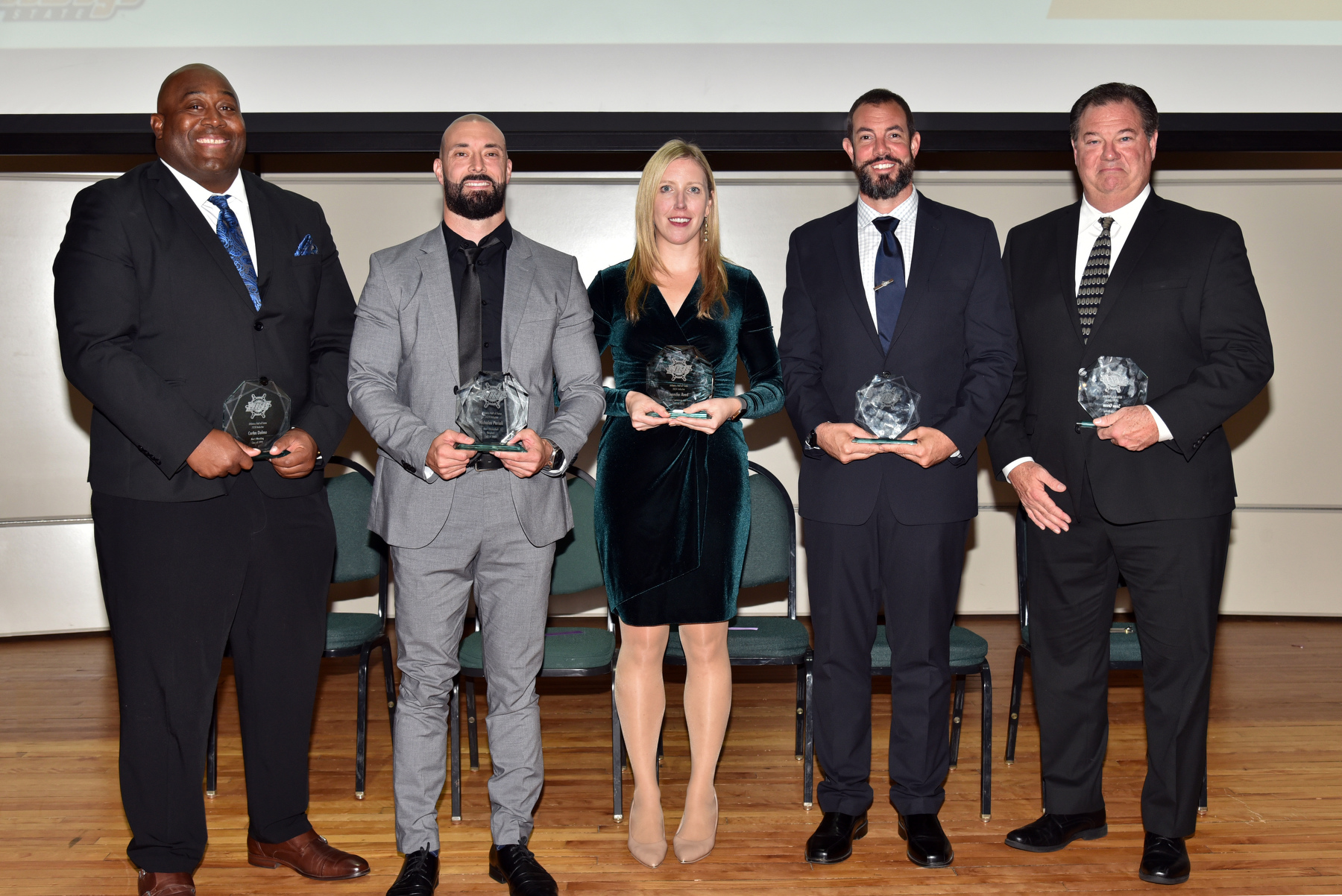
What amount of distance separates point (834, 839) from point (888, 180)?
1902 mm

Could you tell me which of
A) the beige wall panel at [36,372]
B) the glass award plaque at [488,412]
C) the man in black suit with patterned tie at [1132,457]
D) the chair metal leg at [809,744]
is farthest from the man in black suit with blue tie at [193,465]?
the beige wall panel at [36,372]

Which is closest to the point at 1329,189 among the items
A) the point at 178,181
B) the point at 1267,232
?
the point at 1267,232

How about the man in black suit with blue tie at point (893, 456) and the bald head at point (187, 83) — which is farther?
the man in black suit with blue tie at point (893, 456)

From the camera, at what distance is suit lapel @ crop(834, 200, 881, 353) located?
9.82 feet

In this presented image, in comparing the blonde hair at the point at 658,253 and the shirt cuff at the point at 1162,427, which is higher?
the blonde hair at the point at 658,253

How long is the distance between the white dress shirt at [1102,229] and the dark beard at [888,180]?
1.79 feet

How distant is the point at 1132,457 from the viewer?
293 centimetres

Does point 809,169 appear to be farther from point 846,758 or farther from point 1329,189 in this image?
point 846,758

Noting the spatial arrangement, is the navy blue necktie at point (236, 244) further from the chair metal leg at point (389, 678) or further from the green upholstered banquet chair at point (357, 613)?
the chair metal leg at point (389, 678)

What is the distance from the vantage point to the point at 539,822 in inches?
131

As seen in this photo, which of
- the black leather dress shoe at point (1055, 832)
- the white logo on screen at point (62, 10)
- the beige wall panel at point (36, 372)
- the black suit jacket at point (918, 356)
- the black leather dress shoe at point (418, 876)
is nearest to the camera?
the black leather dress shoe at point (418, 876)

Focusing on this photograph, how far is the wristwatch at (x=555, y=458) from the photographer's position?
112 inches

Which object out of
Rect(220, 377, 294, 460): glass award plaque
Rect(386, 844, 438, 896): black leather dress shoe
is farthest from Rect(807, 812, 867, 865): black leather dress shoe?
Rect(220, 377, 294, 460): glass award plaque

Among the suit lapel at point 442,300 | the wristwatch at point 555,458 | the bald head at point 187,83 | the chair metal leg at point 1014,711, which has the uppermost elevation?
the bald head at point 187,83
